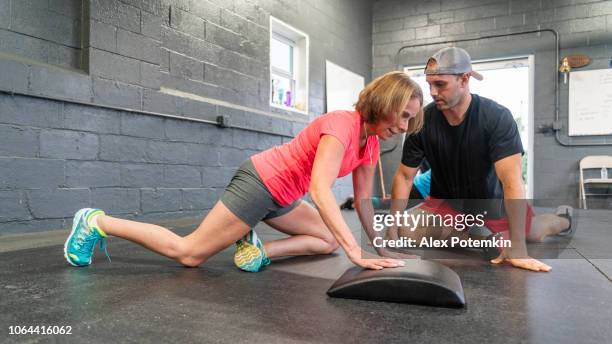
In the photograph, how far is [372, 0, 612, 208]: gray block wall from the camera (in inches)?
202

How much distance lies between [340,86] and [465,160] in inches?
151

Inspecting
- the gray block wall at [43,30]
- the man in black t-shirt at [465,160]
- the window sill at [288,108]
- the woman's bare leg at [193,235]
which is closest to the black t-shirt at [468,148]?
the man in black t-shirt at [465,160]

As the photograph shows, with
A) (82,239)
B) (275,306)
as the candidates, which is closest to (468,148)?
(275,306)

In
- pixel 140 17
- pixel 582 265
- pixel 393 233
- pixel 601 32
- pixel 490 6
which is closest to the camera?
pixel 582 265

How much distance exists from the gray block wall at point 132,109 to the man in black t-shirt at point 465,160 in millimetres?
1841

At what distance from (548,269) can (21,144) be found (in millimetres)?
2646

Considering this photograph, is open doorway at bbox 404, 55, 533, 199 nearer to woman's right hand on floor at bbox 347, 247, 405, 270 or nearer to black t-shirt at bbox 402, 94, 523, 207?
black t-shirt at bbox 402, 94, 523, 207

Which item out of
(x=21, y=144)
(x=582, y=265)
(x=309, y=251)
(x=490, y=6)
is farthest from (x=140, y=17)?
(x=490, y=6)

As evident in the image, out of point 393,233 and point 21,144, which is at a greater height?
point 21,144

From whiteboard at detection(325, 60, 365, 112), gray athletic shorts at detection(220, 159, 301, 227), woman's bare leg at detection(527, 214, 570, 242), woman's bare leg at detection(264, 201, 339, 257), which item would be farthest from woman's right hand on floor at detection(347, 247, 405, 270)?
whiteboard at detection(325, 60, 365, 112)

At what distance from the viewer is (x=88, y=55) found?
259 cm

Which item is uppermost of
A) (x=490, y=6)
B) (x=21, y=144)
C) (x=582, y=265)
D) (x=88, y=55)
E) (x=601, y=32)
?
(x=490, y=6)

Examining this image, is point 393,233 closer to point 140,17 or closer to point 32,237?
point 32,237

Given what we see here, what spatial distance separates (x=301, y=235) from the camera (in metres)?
1.87
